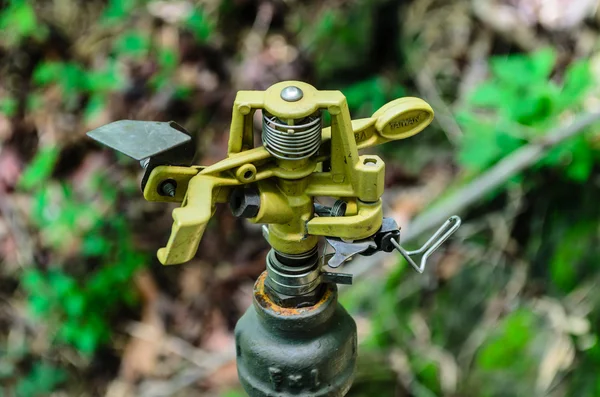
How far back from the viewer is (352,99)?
205 cm

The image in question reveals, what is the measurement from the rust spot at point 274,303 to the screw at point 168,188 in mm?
198

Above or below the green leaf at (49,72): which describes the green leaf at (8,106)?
below

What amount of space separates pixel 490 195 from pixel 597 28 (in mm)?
759

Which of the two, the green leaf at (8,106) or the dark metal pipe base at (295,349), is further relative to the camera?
the green leaf at (8,106)

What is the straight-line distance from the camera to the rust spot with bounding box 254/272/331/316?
75cm

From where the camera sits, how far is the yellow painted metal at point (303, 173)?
2.07 ft

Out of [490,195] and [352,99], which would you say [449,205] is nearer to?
[490,195]

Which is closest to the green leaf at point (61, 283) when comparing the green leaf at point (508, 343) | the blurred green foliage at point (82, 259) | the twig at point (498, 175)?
the blurred green foliage at point (82, 259)

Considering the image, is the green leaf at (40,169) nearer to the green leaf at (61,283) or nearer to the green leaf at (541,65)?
the green leaf at (61,283)

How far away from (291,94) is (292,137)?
46 mm

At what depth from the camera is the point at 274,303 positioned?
0.77 m

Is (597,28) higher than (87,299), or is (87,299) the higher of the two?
(597,28)

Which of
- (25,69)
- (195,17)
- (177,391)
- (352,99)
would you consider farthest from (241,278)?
(25,69)

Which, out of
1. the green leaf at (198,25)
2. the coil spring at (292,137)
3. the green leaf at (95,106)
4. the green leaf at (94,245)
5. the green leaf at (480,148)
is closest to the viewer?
the coil spring at (292,137)
